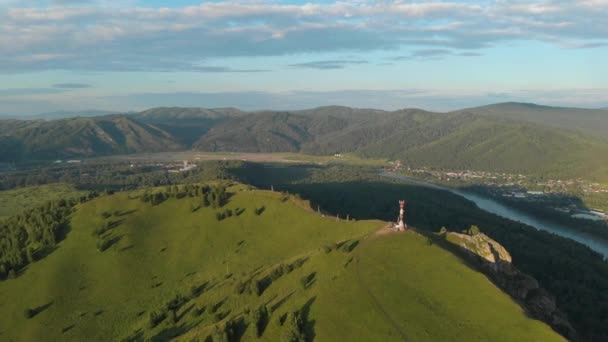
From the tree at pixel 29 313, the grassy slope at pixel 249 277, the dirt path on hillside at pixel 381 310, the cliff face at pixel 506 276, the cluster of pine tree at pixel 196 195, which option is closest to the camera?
the dirt path on hillside at pixel 381 310

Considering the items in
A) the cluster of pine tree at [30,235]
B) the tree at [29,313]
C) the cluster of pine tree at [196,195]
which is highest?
the cluster of pine tree at [196,195]

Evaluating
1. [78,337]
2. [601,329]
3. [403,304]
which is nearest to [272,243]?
[78,337]

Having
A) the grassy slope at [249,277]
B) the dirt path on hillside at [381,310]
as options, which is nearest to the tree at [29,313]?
the grassy slope at [249,277]

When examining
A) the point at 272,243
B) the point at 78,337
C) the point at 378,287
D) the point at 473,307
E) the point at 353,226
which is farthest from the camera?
the point at 272,243

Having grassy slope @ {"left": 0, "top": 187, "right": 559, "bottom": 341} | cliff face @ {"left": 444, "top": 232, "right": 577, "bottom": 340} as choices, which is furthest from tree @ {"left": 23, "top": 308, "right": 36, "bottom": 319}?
cliff face @ {"left": 444, "top": 232, "right": 577, "bottom": 340}

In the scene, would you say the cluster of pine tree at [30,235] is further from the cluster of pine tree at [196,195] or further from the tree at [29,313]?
the cluster of pine tree at [196,195]

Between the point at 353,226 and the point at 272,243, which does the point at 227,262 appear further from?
the point at 353,226

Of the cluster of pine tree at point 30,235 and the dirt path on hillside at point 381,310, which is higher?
the dirt path on hillside at point 381,310
